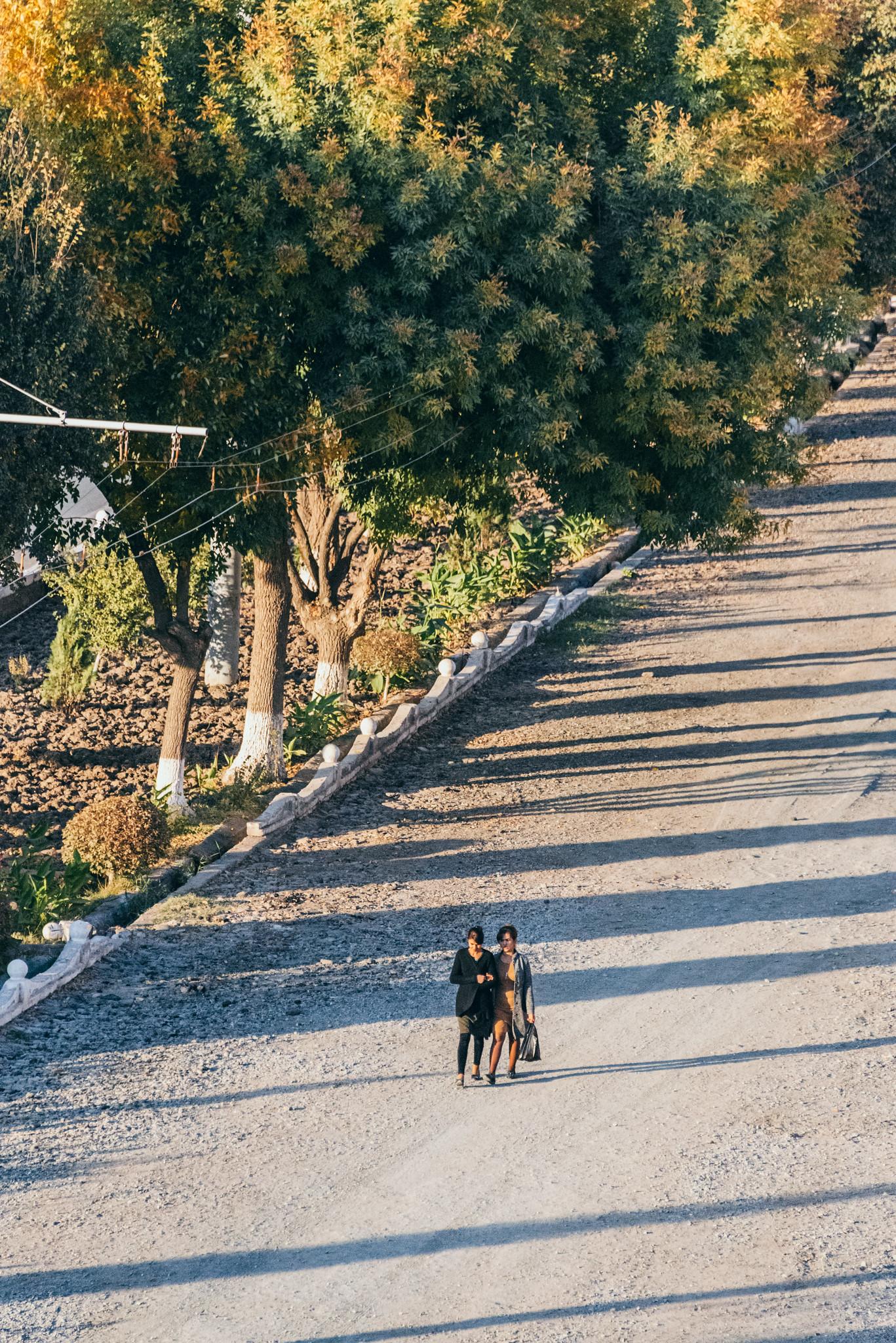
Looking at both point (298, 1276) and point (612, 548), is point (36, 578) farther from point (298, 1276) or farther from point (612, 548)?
point (298, 1276)

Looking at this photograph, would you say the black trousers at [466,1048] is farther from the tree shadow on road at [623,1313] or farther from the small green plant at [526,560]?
the small green plant at [526,560]

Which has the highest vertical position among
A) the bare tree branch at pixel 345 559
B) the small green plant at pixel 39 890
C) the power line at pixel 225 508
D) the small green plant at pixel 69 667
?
the power line at pixel 225 508

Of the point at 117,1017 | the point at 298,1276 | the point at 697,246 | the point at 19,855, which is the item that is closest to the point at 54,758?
the point at 19,855

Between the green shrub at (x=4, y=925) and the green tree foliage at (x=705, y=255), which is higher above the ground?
the green tree foliage at (x=705, y=255)

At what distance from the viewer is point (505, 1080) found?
12.0 meters

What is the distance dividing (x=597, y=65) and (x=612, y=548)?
40.4ft

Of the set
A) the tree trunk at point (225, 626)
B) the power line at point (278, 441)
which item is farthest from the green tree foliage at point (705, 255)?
the tree trunk at point (225, 626)

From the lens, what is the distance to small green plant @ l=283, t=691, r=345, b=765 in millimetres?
20625

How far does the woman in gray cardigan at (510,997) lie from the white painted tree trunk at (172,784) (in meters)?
7.27

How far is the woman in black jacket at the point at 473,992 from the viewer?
11.7m

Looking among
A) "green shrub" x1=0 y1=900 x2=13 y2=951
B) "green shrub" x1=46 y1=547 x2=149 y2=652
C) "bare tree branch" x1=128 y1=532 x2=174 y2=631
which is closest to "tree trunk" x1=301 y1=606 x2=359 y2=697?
"green shrub" x1=46 y1=547 x2=149 y2=652

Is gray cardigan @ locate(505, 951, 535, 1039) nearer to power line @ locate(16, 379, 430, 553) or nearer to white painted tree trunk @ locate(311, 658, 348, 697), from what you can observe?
power line @ locate(16, 379, 430, 553)

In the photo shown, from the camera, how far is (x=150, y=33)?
16.4 meters

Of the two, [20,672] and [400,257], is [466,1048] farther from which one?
[20,672]
